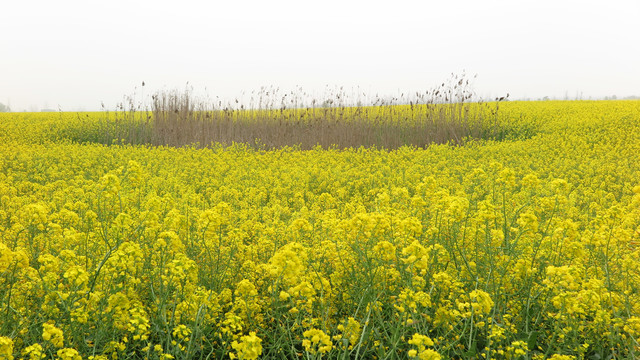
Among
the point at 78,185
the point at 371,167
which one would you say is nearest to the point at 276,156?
the point at 371,167

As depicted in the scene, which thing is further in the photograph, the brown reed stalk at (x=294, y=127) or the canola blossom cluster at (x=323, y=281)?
the brown reed stalk at (x=294, y=127)

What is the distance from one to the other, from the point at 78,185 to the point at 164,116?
282 inches

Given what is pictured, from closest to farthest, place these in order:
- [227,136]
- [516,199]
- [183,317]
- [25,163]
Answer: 1. [183,317]
2. [516,199]
3. [25,163]
4. [227,136]

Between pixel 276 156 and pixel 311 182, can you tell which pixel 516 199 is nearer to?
pixel 311 182

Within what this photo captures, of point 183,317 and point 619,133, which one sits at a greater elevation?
point 619,133

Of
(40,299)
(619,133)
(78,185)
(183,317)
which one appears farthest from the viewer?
(619,133)

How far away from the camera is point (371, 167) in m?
8.57

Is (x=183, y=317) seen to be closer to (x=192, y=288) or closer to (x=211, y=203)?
(x=192, y=288)

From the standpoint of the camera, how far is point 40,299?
2.79 m

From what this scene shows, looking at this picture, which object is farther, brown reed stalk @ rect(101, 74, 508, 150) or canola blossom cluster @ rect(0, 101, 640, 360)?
brown reed stalk @ rect(101, 74, 508, 150)

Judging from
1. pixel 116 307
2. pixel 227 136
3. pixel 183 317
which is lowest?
pixel 183 317

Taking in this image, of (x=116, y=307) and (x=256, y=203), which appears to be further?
(x=256, y=203)

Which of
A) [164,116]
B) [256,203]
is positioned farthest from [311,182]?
[164,116]

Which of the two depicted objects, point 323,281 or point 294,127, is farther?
point 294,127
